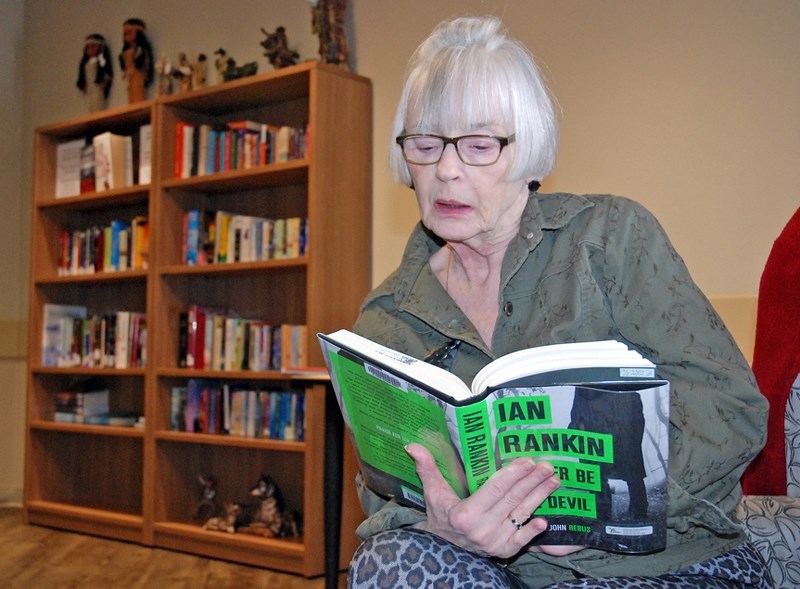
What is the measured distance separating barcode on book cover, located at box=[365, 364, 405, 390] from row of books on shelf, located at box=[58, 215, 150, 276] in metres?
3.11

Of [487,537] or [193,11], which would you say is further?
[193,11]

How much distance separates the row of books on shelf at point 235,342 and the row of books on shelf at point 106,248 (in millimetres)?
428

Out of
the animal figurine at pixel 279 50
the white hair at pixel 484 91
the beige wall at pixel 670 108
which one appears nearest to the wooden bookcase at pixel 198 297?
the animal figurine at pixel 279 50

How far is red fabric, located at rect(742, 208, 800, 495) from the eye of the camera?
5.01 ft

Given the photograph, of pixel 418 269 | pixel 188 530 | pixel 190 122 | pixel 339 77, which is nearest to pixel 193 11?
pixel 190 122

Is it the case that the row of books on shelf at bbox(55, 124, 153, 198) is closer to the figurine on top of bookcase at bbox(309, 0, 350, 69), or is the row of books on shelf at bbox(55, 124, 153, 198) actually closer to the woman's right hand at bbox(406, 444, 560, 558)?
the figurine on top of bookcase at bbox(309, 0, 350, 69)

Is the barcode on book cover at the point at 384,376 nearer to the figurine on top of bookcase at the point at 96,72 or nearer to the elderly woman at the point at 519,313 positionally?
the elderly woman at the point at 519,313

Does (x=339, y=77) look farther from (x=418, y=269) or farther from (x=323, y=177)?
(x=418, y=269)

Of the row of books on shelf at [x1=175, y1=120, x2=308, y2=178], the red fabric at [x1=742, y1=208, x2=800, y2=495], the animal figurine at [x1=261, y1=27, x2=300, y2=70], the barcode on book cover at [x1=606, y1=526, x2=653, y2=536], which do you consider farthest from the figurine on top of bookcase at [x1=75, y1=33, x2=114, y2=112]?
the barcode on book cover at [x1=606, y1=526, x2=653, y2=536]

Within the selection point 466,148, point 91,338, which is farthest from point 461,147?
point 91,338

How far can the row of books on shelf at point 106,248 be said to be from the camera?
410cm

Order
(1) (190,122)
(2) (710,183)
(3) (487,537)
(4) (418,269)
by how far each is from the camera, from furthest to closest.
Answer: (1) (190,122) → (2) (710,183) → (4) (418,269) → (3) (487,537)

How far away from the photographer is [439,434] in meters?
1.03

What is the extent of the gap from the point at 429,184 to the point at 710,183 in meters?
1.60
